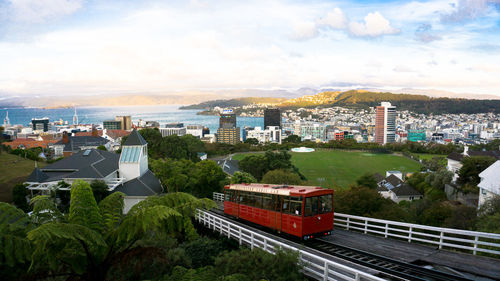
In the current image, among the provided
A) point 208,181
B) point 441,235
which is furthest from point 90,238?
point 208,181

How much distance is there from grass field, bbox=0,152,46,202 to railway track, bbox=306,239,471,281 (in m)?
30.1

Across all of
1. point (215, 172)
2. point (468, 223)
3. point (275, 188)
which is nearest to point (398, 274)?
point (275, 188)

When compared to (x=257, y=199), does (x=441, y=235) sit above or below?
above

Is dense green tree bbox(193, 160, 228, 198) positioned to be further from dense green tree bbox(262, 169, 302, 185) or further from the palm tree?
the palm tree

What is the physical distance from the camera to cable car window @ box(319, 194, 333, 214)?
11474 mm

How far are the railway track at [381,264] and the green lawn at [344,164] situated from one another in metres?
50.8

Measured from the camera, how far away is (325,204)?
11.6 m

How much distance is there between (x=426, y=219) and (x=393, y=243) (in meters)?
11.0

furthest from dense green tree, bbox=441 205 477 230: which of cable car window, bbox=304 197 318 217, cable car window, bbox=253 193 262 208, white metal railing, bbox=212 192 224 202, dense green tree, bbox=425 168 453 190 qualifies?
dense green tree, bbox=425 168 453 190

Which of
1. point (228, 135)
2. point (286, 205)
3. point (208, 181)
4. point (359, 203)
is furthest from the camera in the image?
point (228, 135)

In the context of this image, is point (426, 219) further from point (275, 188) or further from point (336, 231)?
point (275, 188)

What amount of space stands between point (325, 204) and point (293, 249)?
11.0 ft

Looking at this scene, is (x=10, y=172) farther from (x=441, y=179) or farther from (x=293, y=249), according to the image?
(x=441, y=179)

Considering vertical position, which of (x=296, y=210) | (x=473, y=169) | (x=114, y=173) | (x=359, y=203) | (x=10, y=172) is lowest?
(x=10, y=172)
